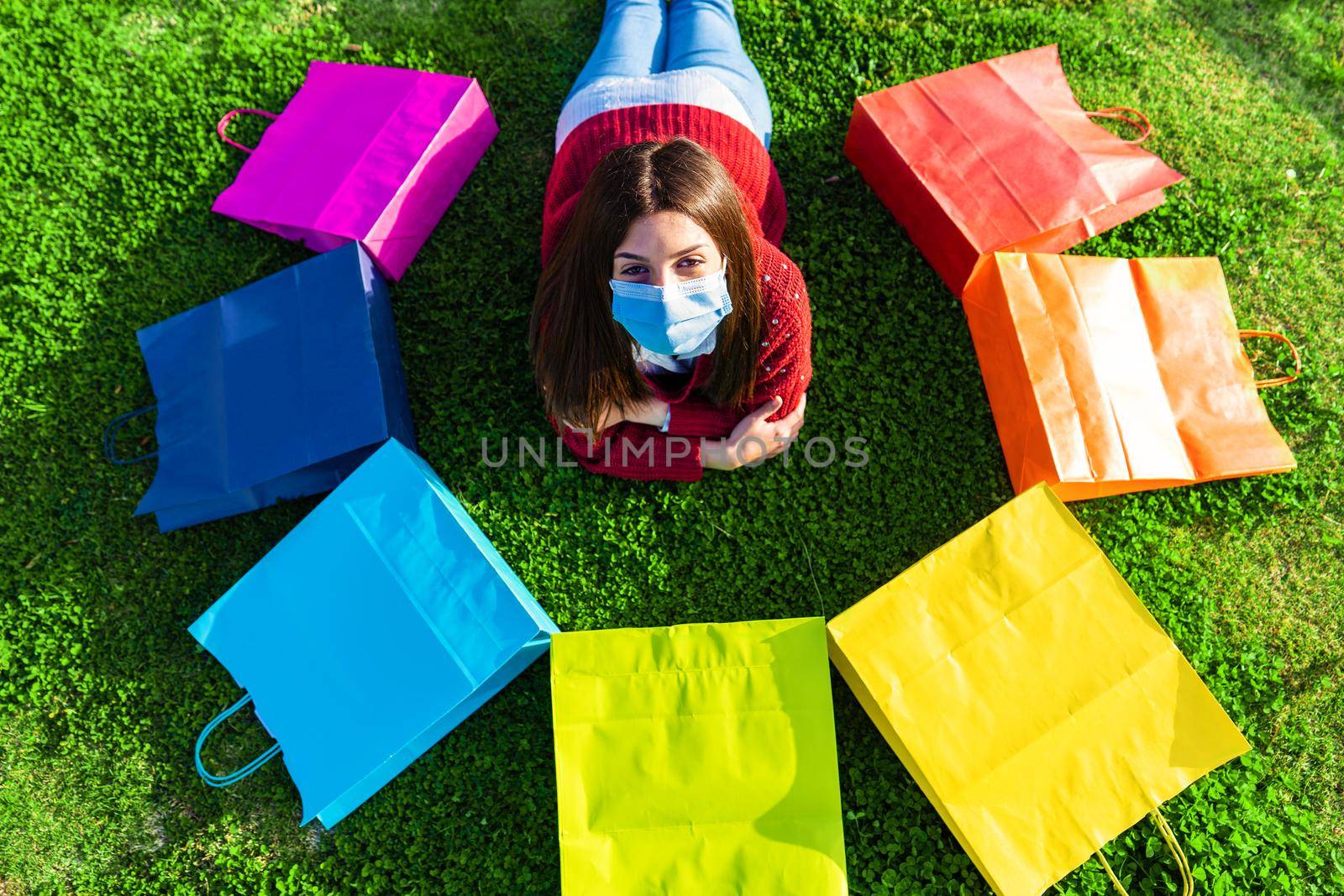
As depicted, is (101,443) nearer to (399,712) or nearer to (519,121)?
(399,712)

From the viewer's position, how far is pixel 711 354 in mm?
2617

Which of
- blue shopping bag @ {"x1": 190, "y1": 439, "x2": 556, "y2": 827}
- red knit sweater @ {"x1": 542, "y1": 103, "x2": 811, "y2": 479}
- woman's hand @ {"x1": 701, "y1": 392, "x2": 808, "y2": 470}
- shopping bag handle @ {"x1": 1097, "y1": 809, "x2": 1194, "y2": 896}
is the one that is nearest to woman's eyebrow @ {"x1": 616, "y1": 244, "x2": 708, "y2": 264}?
red knit sweater @ {"x1": 542, "y1": 103, "x2": 811, "y2": 479}

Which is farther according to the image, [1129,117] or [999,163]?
[1129,117]

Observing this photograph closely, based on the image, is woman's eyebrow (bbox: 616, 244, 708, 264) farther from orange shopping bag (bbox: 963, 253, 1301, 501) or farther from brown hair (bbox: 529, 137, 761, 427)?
orange shopping bag (bbox: 963, 253, 1301, 501)

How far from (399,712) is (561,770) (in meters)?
0.55

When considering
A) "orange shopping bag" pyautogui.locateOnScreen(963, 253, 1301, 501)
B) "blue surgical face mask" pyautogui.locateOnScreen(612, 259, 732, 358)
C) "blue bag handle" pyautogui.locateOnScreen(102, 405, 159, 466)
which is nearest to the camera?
"blue surgical face mask" pyautogui.locateOnScreen(612, 259, 732, 358)

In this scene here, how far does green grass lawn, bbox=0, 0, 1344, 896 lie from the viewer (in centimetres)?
285

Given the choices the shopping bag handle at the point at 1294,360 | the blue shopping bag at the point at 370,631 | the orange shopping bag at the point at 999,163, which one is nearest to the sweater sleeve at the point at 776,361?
the orange shopping bag at the point at 999,163

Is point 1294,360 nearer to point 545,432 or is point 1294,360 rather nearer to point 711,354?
point 711,354

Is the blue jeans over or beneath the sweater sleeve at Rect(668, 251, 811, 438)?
over

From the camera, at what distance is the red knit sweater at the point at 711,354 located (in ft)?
8.55

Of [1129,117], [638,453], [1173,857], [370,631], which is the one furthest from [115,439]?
[1129,117]

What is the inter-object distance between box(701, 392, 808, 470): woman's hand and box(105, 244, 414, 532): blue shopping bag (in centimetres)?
116

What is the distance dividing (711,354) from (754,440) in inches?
16.9
